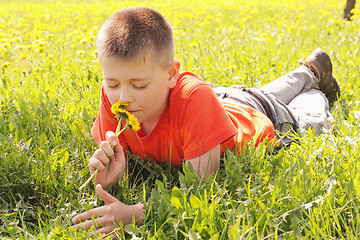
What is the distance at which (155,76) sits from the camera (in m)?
2.00

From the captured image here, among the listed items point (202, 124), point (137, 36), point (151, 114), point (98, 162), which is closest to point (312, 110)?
point (202, 124)

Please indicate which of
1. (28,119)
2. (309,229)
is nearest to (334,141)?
(309,229)

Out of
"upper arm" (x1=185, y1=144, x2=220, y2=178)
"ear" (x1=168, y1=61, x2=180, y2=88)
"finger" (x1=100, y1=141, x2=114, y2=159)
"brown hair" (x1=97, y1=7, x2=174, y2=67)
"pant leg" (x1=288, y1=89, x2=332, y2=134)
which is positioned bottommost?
"pant leg" (x1=288, y1=89, x2=332, y2=134)

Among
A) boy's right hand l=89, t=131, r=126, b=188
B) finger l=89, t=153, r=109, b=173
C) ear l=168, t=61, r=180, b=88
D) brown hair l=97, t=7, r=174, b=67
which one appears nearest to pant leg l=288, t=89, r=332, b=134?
ear l=168, t=61, r=180, b=88

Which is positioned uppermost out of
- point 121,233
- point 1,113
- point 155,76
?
point 155,76

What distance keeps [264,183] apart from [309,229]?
0.30m

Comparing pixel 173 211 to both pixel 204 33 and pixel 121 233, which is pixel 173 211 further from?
pixel 204 33

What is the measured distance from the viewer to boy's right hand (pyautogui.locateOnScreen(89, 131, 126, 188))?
1947 mm

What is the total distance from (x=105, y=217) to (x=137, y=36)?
2.73ft

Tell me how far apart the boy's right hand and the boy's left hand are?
7.0 inches

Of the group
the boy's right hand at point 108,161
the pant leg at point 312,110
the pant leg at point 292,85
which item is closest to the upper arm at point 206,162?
the boy's right hand at point 108,161

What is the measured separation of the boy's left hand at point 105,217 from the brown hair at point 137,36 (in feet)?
2.05

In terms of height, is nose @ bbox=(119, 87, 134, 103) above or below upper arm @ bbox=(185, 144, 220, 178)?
above

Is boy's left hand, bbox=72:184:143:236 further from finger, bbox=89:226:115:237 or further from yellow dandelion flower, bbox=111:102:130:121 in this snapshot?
yellow dandelion flower, bbox=111:102:130:121
